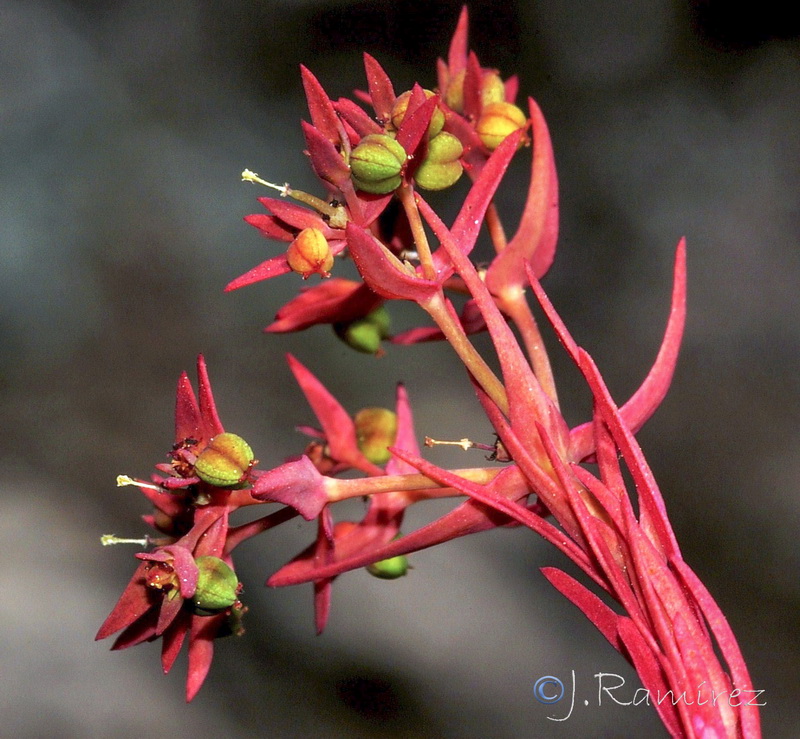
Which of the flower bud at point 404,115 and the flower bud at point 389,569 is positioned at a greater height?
the flower bud at point 404,115

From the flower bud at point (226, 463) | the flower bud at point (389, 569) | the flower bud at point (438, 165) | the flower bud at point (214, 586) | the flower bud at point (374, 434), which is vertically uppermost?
the flower bud at point (438, 165)

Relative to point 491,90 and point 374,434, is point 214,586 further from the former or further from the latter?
point 491,90

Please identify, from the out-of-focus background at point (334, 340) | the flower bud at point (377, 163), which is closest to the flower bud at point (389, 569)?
the flower bud at point (377, 163)

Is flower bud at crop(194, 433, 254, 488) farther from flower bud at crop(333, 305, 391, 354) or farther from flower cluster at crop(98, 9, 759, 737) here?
flower bud at crop(333, 305, 391, 354)

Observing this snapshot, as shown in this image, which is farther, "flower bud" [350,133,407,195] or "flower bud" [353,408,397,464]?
"flower bud" [353,408,397,464]

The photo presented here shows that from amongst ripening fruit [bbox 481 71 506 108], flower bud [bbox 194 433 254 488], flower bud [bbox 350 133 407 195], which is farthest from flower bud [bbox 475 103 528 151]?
flower bud [bbox 194 433 254 488]

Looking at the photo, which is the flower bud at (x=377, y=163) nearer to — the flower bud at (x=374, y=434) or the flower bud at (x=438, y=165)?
the flower bud at (x=438, y=165)

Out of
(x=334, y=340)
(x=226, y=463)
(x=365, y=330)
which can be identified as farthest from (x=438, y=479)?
(x=334, y=340)
